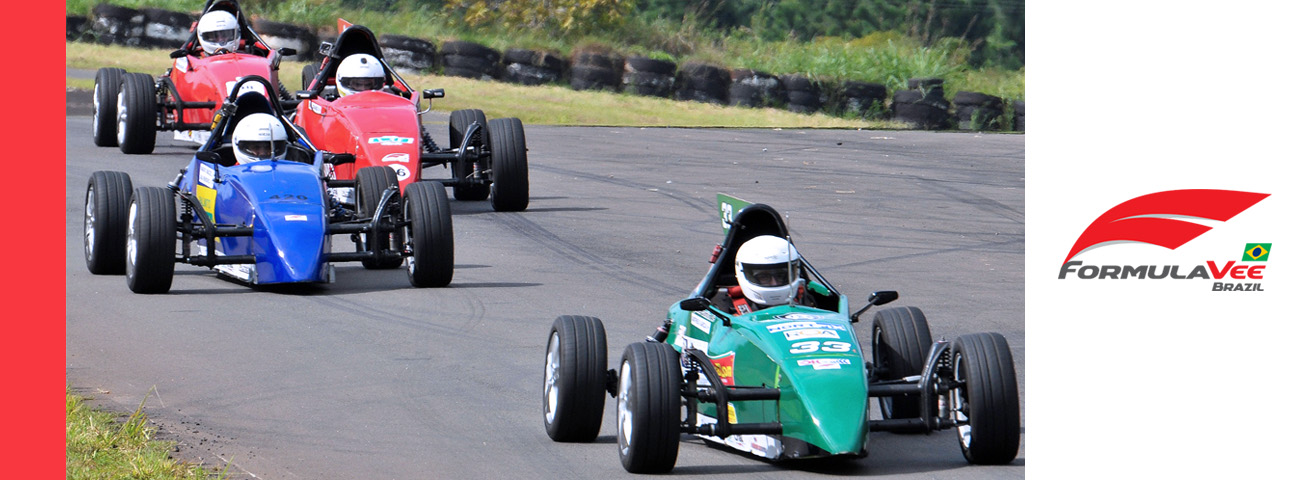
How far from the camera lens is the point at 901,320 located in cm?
944

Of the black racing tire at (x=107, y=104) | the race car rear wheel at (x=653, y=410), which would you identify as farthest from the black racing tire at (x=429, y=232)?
the black racing tire at (x=107, y=104)

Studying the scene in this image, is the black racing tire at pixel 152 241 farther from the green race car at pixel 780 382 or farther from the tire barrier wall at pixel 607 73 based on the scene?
the tire barrier wall at pixel 607 73

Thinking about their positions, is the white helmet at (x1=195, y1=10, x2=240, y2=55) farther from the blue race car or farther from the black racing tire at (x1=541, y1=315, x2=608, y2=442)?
the black racing tire at (x1=541, y1=315, x2=608, y2=442)

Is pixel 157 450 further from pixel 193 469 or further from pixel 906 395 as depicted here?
pixel 906 395

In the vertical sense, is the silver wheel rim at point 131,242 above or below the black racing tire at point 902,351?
above

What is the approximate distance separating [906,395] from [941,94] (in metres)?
24.7

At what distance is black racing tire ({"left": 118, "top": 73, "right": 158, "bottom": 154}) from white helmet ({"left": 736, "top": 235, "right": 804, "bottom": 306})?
1375cm

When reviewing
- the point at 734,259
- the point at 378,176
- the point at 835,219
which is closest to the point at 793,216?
the point at 835,219

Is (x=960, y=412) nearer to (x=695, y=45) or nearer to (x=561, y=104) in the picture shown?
(x=561, y=104)

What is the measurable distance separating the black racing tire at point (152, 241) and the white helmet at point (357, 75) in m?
5.44

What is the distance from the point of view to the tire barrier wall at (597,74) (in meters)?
34.0

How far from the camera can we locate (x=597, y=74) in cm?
3400

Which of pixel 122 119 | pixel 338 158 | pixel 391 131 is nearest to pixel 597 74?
pixel 122 119
